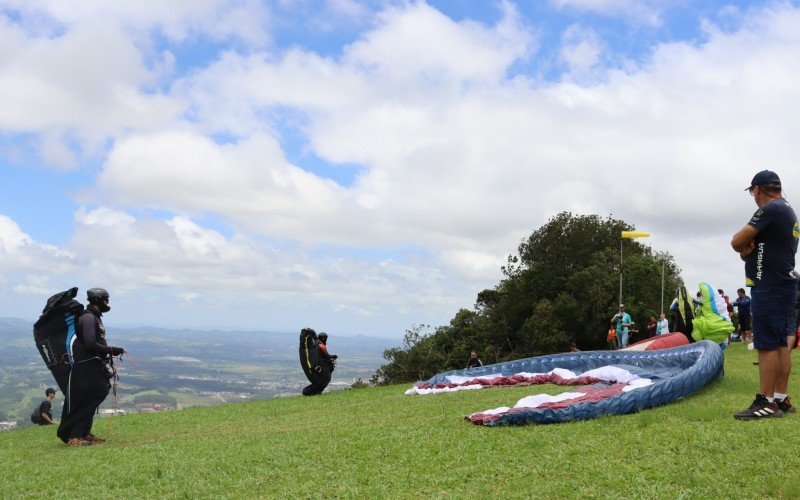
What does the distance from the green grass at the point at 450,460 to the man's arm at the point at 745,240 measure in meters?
1.77

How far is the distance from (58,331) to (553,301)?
43942 millimetres

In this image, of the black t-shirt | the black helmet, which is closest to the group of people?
the black t-shirt

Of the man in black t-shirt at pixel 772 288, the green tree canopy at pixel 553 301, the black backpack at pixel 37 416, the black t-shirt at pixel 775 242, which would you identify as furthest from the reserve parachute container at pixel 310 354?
the green tree canopy at pixel 553 301

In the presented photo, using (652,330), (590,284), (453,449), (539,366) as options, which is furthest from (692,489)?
(590,284)

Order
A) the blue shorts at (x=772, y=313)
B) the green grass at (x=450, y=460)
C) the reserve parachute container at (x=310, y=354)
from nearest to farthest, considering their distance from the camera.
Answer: the green grass at (x=450, y=460) < the blue shorts at (x=772, y=313) < the reserve parachute container at (x=310, y=354)

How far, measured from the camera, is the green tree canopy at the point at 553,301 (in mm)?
45688

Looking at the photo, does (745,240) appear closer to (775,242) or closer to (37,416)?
(775,242)

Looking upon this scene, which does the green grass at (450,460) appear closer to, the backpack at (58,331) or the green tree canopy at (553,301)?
the backpack at (58,331)

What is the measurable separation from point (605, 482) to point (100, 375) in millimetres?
8074

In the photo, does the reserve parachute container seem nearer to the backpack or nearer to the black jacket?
the black jacket

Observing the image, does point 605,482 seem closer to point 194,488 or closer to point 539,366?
point 194,488

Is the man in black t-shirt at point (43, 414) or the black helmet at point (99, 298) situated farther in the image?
the man in black t-shirt at point (43, 414)

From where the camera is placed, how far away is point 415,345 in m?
54.3

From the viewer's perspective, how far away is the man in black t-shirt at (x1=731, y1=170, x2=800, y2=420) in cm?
686
